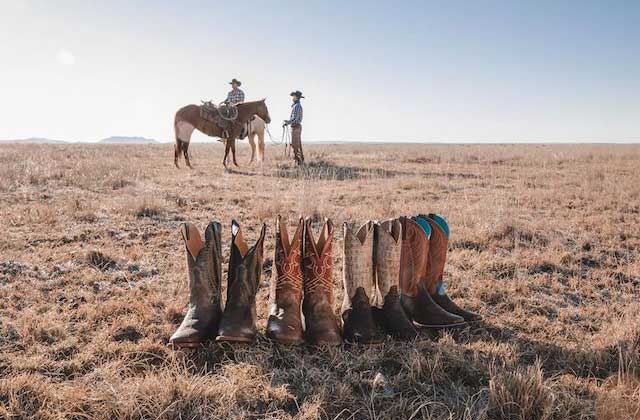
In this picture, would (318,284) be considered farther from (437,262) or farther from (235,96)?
(235,96)

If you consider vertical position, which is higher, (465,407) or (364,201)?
(364,201)

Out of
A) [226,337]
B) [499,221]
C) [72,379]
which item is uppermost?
[499,221]

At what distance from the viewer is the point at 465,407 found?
77.1 inches

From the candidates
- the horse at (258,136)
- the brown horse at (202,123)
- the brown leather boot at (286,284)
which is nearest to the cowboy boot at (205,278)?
the brown leather boot at (286,284)

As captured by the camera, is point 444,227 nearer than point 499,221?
Yes

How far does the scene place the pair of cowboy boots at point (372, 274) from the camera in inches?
105

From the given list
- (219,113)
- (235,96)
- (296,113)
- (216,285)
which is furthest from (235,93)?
(216,285)

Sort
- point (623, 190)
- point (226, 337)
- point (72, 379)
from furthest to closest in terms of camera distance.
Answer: point (623, 190), point (226, 337), point (72, 379)

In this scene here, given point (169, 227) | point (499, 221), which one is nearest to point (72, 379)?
point (169, 227)

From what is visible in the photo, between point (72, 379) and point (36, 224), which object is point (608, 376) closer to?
point (72, 379)

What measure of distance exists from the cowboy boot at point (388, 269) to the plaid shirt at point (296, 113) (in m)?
11.7

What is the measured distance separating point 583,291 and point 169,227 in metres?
4.87

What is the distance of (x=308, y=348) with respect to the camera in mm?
2502

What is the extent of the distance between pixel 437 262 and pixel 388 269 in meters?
0.51
